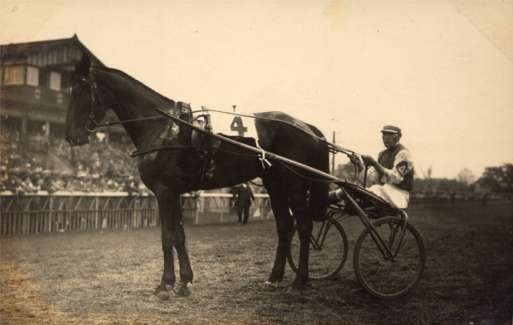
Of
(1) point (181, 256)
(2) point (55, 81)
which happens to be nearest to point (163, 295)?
(1) point (181, 256)

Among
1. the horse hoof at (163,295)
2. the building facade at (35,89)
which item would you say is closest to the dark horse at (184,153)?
the horse hoof at (163,295)

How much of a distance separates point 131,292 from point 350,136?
2.87 meters

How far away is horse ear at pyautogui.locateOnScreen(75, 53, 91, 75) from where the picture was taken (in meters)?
4.88

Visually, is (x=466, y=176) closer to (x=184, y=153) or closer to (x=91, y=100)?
(x=184, y=153)

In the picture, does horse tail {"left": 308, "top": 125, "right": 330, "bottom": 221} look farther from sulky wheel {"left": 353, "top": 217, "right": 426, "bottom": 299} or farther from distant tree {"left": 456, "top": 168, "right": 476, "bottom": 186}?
distant tree {"left": 456, "top": 168, "right": 476, "bottom": 186}

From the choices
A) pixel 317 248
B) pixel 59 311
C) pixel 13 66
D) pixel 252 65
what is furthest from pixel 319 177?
pixel 13 66

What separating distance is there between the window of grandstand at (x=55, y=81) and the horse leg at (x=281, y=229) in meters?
9.09

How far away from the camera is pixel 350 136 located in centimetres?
504

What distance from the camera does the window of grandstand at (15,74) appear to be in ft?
31.2

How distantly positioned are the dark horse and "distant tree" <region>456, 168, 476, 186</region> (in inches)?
67.4

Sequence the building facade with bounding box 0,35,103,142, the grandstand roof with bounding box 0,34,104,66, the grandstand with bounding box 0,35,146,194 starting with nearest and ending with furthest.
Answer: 1. the grandstand roof with bounding box 0,34,104,66
2. the building facade with bounding box 0,35,103,142
3. the grandstand with bounding box 0,35,146,194

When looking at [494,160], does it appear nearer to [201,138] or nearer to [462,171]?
[462,171]

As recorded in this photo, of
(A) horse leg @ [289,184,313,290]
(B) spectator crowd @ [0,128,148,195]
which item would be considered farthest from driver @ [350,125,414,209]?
(B) spectator crowd @ [0,128,148,195]

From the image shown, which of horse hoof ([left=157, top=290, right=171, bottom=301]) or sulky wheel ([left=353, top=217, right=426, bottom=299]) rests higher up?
sulky wheel ([left=353, top=217, right=426, bottom=299])
